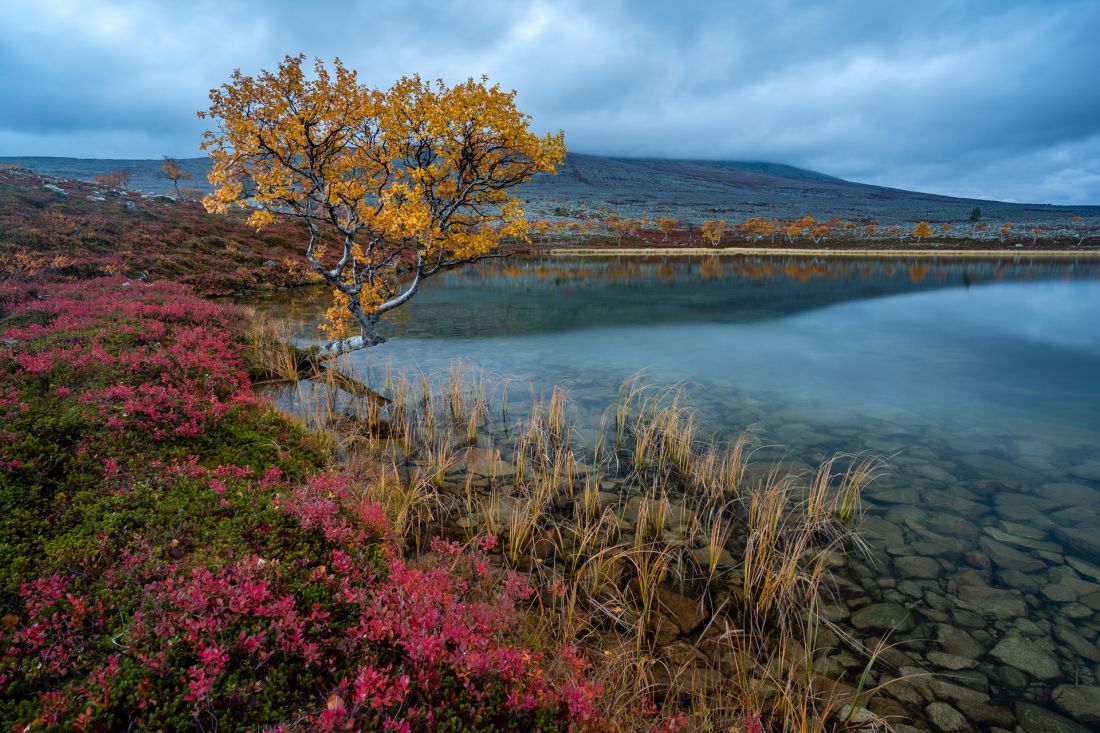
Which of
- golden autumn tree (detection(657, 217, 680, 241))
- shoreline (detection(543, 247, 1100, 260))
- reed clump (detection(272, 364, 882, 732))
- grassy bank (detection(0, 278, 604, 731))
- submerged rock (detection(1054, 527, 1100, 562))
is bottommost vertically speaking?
reed clump (detection(272, 364, 882, 732))

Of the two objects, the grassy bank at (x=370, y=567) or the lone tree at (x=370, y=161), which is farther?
the lone tree at (x=370, y=161)

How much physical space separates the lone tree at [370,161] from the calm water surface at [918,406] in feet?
14.9

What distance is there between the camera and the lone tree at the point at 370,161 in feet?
47.8

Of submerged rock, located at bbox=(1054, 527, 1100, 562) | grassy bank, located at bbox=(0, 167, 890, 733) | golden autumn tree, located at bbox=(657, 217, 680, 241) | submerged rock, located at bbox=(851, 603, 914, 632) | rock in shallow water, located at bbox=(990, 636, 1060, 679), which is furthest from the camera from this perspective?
golden autumn tree, located at bbox=(657, 217, 680, 241)

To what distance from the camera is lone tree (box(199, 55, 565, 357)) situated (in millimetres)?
14578

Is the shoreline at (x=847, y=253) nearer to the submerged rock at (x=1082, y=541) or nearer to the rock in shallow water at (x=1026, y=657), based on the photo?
the submerged rock at (x=1082, y=541)

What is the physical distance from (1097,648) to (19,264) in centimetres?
3668

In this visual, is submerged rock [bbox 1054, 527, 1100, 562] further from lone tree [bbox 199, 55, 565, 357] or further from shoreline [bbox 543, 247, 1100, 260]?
shoreline [bbox 543, 247, 1100, 260]

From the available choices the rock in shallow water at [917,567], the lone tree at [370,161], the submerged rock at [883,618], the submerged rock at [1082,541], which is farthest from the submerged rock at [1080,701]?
the lone tree at [370,161]

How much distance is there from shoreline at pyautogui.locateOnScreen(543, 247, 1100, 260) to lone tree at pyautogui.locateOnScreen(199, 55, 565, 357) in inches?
2922

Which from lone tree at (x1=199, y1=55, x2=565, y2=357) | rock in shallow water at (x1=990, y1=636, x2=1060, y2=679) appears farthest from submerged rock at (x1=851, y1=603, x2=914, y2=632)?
lone tree at (x1=199, y1=55, x2=565, y2=357)

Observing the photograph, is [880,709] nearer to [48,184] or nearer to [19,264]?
[19,264]

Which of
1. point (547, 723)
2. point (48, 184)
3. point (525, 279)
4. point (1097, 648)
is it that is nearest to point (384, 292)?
point (547, 723)

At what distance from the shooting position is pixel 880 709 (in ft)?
17.2
